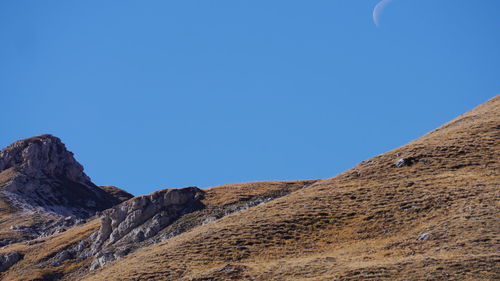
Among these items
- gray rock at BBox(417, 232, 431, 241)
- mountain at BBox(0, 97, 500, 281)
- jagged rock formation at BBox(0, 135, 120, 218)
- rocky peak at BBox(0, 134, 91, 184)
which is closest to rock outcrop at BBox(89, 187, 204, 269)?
mountain at BBox(0, 97, 500, 281)

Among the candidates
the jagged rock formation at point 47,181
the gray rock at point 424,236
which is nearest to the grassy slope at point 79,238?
the gray rock at point 424,236

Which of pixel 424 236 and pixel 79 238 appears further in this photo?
pixel 79 238

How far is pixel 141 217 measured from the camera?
73375mm

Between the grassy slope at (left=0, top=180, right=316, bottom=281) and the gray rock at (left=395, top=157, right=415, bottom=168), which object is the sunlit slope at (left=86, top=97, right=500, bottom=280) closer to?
the gray rock at (left=395, top=157, right=415, bottom=168)

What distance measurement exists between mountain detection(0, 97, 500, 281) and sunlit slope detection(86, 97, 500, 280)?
109 mm

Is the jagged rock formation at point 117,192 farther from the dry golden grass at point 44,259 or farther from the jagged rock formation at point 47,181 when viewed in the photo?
the dry golden grass at point 44,259

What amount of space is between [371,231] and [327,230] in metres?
4.42

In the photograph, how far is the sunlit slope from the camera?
37.3 metres

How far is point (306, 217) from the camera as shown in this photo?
5375cm

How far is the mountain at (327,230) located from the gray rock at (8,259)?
163mm

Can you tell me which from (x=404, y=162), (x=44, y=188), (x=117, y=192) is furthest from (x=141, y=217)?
(x=117, y=192)

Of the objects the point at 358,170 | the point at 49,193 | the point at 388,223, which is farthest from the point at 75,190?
the point at 388,223

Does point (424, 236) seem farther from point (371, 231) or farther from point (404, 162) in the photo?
point (404, 162)

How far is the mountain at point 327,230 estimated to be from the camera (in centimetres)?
3891
